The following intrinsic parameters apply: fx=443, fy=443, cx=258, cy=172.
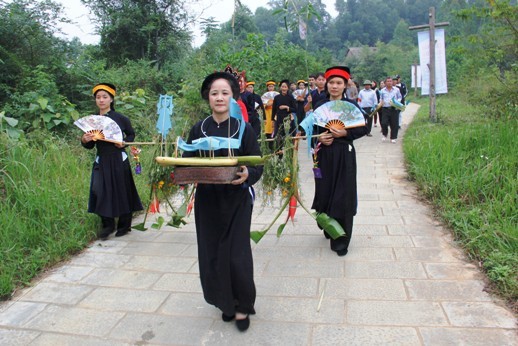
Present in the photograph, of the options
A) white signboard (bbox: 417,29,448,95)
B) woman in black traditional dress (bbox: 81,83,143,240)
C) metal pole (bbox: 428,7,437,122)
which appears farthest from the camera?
white signboard (bbox: 417,29,448,95)

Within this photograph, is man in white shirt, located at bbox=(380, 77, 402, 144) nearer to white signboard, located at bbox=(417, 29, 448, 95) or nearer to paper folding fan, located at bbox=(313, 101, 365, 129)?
white signboard, located at bbox=(417, 29, 448, 95)

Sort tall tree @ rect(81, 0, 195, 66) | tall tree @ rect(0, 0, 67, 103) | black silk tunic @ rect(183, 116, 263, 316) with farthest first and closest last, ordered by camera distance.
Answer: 1. tall tree @ rect(81, 0, 195, 66)
2. tall tree @ rect(0, 0, 67, 103)
3. black silk tunic @ rect(183, 116, 263, 316)

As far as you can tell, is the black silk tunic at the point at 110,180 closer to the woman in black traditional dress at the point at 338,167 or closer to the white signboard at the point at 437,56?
the woman in black traditional dress at the point at 338,167

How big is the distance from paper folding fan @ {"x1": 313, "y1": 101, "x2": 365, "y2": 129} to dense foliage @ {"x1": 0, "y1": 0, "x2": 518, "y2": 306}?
1.82ft

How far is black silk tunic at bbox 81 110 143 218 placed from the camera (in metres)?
5.11

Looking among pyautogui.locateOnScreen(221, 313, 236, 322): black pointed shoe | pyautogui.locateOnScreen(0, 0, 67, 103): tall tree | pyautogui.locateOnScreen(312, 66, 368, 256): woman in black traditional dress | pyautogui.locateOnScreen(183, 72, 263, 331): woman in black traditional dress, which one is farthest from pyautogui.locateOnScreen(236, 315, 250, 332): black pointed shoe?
pyautogui.locateOnScreen(0, 0, 67, 103): tall tree

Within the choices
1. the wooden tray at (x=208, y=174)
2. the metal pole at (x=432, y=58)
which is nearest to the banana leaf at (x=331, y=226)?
the wooden tray at (x=208, y=174)

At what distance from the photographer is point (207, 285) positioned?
314 centimetres

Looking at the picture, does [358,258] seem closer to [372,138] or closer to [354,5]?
[372,138]

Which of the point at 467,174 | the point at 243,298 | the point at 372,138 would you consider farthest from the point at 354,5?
the point at 243,298

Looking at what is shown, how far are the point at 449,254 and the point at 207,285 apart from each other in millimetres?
2570

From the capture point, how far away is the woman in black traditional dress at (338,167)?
174 inches

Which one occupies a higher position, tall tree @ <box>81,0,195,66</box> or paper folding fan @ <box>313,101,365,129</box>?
tall tree @ <box>81,0,195,66</box>

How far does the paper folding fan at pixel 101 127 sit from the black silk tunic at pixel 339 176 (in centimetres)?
233
